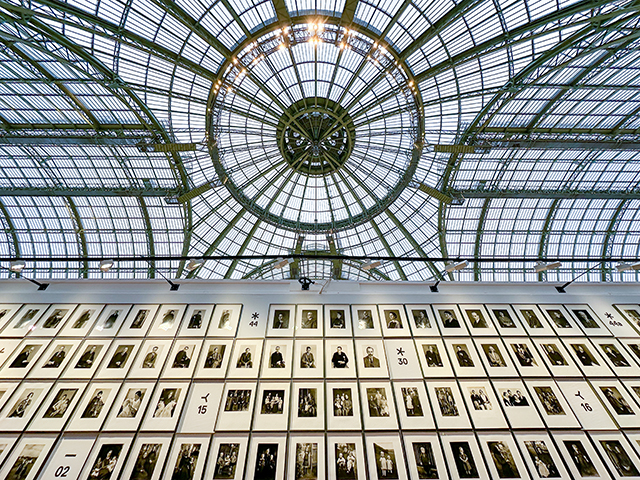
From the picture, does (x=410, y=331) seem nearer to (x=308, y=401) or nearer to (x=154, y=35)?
(x=308, y=401)

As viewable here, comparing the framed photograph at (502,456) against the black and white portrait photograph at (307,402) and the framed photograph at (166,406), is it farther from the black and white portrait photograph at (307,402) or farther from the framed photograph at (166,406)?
the framed photograph at (166,406)

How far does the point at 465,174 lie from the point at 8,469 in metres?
33.0

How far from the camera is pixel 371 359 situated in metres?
9.44

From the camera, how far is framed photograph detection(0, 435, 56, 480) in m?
7.36

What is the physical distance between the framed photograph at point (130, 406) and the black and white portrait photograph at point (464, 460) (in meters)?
7.89

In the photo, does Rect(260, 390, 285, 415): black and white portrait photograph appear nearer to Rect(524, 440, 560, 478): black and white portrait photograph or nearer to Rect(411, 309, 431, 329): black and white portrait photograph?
Rect(411, 309, 431, 329): black and white portrait photograph

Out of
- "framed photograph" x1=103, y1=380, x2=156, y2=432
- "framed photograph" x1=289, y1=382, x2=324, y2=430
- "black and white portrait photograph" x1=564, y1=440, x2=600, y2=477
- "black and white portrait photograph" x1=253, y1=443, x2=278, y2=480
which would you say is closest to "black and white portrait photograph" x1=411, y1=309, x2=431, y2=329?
"framed photograph" x1=289, y1=382, x2=324, y2=430

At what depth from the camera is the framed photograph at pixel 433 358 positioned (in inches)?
363

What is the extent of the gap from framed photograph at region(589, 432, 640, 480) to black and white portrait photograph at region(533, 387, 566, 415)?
799 mm

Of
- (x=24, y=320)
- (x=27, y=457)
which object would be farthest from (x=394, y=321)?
(x=24, y=320)

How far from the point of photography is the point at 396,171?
2692 cm

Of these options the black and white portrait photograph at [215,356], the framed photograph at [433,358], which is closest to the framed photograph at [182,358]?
the black and white portrait photograph at [215,356]

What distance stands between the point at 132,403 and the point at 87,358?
2.23 m

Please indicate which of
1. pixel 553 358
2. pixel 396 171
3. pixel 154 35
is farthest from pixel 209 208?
pixel 553 358
